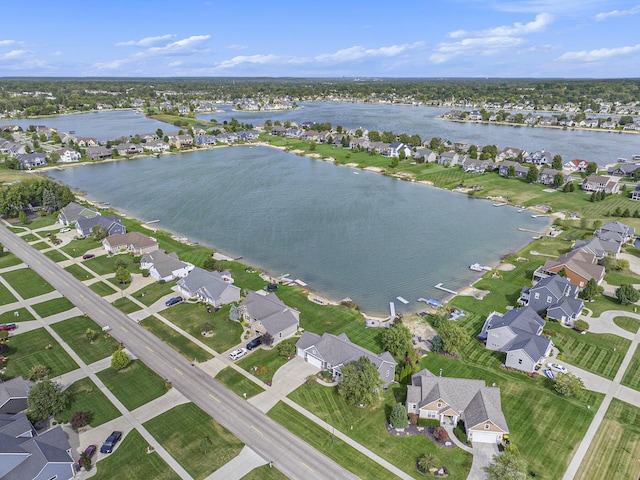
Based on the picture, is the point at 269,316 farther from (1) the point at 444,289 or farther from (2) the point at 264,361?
(1) the point at 444,289

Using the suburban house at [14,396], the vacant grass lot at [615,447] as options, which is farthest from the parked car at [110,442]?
the vacant grass lot at [615,447]

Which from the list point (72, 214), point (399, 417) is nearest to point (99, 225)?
point (72, 214)

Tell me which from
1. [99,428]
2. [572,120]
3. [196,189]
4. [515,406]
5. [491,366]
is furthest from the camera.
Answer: [572,120]

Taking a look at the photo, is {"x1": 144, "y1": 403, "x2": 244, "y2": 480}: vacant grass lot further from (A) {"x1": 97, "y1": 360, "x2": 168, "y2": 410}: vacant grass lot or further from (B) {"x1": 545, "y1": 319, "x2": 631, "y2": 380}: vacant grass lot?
(B) {"x1": 545, "y1": 319, "x2": 631, "y2": 380}: vacant grass lot

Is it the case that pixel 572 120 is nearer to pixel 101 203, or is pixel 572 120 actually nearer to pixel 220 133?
pixel 220 133

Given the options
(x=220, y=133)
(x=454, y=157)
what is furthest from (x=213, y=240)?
(x=220, y=133)

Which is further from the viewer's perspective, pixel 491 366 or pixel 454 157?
pixel 454 157
